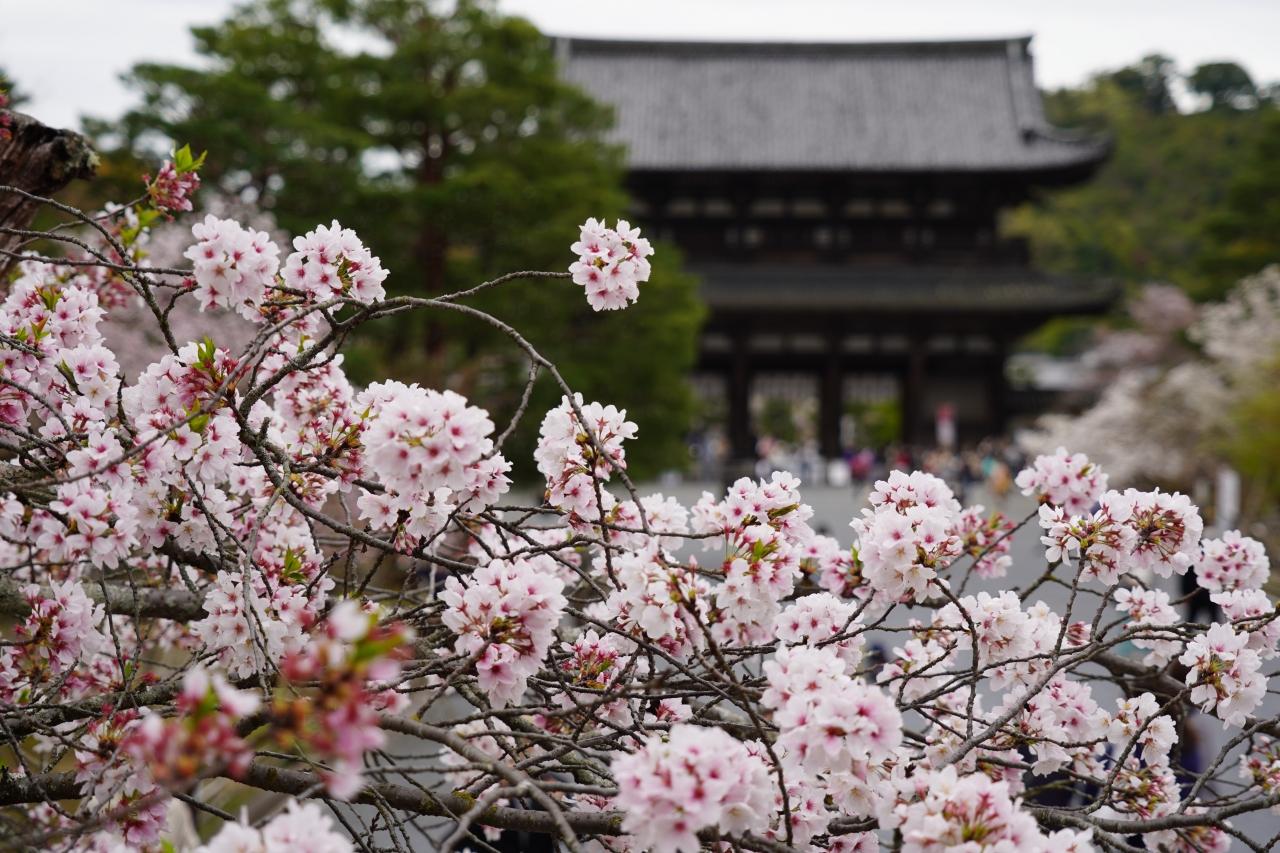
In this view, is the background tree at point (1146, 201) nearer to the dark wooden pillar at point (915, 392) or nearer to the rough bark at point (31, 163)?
the dark wooden pillar at point (915, 392)

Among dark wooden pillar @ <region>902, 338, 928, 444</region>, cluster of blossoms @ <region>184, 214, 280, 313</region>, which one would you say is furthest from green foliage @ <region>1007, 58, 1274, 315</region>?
cluster of blossoms @ <region>184, 214, 280, 313</region>

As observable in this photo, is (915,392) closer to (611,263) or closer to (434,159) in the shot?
(434,159)

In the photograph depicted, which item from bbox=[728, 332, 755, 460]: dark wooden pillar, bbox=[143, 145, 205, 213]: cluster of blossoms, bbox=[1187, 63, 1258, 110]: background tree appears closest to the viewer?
bbox=[143, 145, 205, 213]: cluster of blossoms

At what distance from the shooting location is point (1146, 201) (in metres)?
43.0

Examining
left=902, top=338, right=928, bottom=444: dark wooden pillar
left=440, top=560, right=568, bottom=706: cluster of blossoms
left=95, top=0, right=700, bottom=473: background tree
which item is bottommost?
left=440, top=560, right=568, bottom=706: cluster of blossoms

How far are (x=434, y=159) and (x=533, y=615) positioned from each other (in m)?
12.6

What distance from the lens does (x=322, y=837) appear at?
119 centimetres

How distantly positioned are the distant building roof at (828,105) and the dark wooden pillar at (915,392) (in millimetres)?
3800

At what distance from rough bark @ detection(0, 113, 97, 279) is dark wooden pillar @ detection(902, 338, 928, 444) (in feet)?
70.9

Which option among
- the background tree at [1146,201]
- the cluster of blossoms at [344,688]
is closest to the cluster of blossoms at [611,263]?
the cluster of blossoms at [344,688]

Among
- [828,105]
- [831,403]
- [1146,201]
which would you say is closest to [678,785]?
[831,403]

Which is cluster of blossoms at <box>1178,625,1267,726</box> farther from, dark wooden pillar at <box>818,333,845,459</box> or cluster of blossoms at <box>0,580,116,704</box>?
dark wooden pillar at <box>818,333,845,459</box>

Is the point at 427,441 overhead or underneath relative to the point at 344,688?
overhead

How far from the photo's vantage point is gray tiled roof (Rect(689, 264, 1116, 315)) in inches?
859
